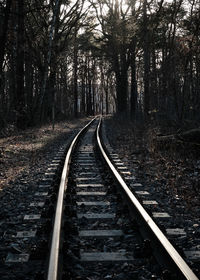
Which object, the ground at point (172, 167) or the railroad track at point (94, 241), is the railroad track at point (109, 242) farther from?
the ground at point (172, 167)

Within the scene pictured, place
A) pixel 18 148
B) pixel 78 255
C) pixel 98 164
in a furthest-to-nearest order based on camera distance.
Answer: pixel 18 148, pixel 98 164, pixel 78 255

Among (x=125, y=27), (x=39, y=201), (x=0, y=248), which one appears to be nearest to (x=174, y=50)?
(x=125, y=27)

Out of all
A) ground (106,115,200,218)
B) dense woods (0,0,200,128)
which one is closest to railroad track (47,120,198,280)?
ground (106,115,200,218)

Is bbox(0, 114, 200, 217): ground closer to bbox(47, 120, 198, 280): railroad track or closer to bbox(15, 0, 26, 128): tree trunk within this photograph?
bbox(47, 120, 198, 280): railroad track

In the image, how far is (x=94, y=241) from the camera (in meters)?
3.98

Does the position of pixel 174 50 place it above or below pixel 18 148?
above

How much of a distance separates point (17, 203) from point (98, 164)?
3.93m

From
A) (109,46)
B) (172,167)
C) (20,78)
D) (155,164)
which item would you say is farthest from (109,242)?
(109,46)

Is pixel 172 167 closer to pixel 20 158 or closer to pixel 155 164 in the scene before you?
pixel 155 164

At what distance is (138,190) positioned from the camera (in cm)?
661

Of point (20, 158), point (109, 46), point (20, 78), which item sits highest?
point (109, 46)

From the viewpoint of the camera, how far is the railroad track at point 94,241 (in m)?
3.14

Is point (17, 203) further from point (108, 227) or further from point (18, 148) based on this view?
point (18, 148)

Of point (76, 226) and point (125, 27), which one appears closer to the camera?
point (76, 226)
